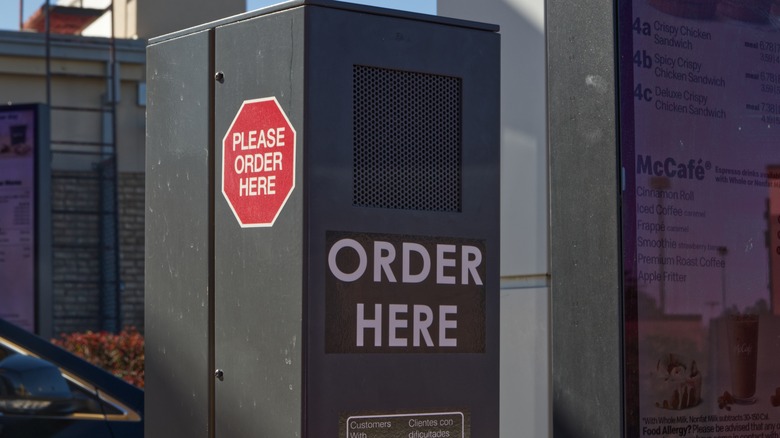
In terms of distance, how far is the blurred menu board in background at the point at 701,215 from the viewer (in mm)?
2932

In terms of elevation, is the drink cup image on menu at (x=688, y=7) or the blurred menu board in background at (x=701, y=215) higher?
the drink cup image on menu at (x=688, y=7)

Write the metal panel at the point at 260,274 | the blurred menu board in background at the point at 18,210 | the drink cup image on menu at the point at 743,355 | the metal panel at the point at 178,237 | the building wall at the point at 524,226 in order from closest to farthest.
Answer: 1. the metal panel at the point at 260,274
2. the metal panel at the point at 178,237
3. the drink cup image on menu at the point at 743,355
4. the building wall at the point at 524,226
5. the blurred menu board in background at the point at 18,210

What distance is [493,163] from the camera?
239cm

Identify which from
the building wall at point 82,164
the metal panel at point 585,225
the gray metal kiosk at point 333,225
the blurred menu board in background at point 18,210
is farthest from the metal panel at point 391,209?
the building wall at point 82,164

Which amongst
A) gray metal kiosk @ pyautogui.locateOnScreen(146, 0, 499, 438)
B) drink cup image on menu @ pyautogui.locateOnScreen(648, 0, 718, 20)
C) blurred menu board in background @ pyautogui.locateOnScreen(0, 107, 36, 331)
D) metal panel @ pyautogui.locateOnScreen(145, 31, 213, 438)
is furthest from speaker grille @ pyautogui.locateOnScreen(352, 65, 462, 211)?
blurred menu board in background @ pyautogui.locateOnScreen(0, 107, 36, 331)

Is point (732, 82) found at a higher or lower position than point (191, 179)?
higher

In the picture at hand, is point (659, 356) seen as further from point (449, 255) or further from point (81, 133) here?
point (81, 133)

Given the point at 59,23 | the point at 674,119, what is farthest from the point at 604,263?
the point at 59,23

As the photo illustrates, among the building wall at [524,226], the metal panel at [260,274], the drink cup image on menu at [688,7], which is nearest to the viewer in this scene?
the metal panel at [260,274]

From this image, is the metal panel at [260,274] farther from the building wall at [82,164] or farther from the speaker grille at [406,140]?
the building wall at [82,164]

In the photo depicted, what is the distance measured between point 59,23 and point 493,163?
1475cm

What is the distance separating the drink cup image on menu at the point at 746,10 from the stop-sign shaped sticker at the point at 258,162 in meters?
1.41

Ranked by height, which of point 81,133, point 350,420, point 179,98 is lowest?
point 350,420

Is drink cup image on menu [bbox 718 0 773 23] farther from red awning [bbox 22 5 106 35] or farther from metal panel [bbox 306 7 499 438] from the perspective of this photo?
red awning [bbox 22 5 106 35]
